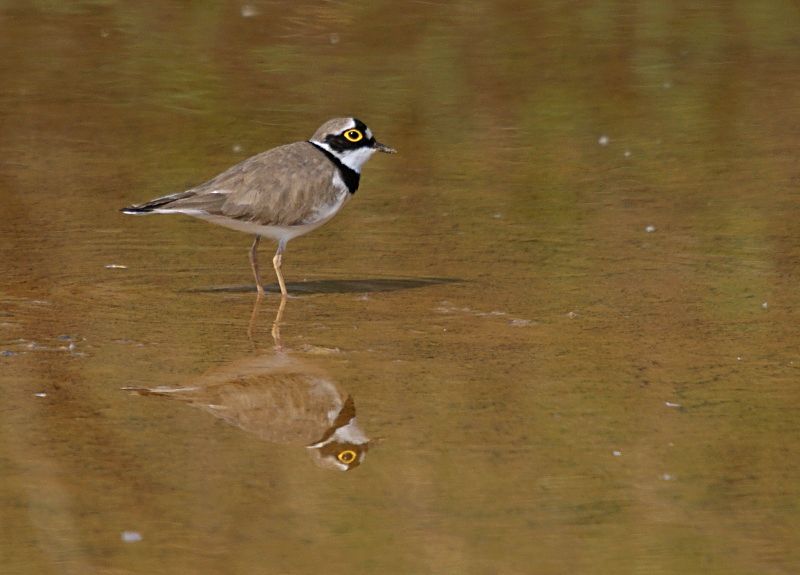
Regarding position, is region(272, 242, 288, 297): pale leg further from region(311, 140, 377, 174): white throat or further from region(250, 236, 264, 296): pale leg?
region(311, 140, 377, 174): white throat

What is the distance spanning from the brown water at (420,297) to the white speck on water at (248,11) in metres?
0.04

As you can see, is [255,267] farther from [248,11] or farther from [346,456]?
[248,11]

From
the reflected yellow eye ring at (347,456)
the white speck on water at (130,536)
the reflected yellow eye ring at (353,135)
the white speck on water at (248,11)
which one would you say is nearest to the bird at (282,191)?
the reflected yellow eye ring at (353,135)

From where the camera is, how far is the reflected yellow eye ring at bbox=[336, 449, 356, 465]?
6344 millimetres

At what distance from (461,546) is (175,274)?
4.40m

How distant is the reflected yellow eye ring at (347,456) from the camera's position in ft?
20.8

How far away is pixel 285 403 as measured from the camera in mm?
7094

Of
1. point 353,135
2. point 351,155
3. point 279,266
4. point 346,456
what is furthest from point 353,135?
point 346,456

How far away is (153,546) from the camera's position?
547 cm

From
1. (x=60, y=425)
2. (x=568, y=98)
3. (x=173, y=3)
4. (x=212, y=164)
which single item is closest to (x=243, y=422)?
(x=60, y=425)

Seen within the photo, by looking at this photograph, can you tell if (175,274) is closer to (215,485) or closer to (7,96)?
(215,485)

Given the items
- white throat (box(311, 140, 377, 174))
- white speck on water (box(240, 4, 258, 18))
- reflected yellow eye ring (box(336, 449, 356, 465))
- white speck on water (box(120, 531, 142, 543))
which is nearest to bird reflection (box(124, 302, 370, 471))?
reflected yellow eye ring (box(336, 449, 356, 465))

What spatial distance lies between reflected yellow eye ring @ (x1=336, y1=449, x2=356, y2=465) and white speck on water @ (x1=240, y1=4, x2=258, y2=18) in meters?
9.89

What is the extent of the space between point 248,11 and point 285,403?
933cm
